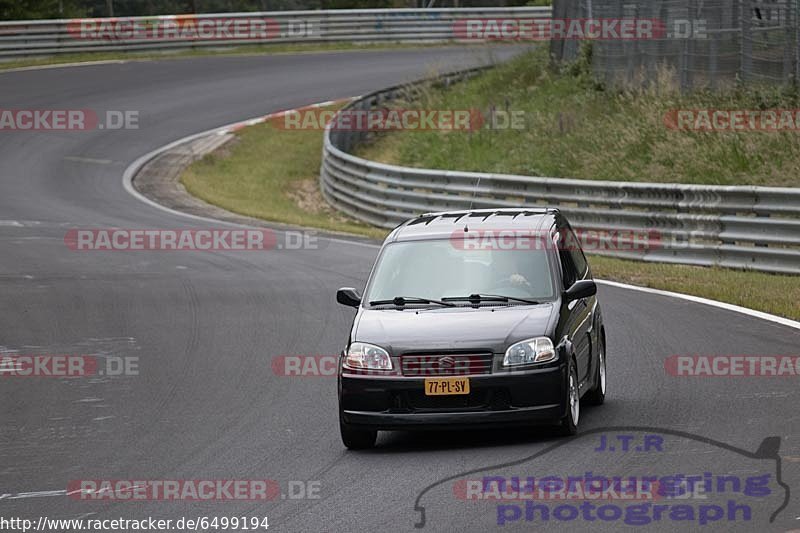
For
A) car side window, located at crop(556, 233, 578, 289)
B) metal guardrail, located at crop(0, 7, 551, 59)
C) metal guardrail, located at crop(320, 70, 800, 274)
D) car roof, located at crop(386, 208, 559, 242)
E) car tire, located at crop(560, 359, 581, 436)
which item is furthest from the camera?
metal guardrail, located at crop(0, 7, 551, 59)

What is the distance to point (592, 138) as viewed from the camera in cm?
2797

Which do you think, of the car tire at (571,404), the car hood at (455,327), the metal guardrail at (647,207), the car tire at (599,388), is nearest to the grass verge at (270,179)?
the metal guardrail at (647,207)

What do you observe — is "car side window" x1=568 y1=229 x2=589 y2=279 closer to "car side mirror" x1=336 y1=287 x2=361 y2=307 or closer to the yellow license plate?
"car side mirror" x1=336 y1=287 x2=361 y2=307

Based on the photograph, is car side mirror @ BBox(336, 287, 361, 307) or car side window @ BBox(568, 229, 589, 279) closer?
car side mirror @ BBox(336, 287, 361, 307)

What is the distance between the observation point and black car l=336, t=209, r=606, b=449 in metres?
9.30

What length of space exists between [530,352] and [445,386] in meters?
0.63

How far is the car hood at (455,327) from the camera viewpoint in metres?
9.34

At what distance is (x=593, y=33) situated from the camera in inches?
1280

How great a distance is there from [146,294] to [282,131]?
20798mm

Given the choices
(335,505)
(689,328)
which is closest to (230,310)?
(689,328)

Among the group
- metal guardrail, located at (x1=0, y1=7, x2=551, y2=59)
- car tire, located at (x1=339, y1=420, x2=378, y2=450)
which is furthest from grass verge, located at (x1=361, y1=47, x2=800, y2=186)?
car tire, located at (x1=339, y1=420, x2=378, y2=450)

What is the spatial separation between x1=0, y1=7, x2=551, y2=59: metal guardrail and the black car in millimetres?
37908

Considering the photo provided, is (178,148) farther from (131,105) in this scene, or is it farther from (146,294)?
(146,294)

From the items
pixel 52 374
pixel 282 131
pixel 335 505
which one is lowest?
pixel 282 131
